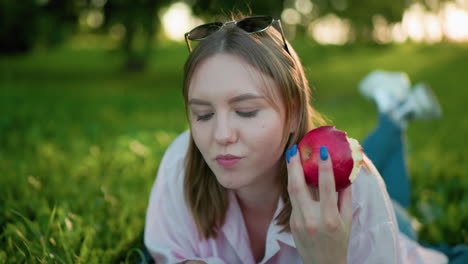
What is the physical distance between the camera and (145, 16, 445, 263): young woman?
170 cm

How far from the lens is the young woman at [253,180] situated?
67.1 inches

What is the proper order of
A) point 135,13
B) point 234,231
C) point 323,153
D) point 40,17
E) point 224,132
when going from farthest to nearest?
point 40,17, point 135,13, point 234,231, point 224,132, point 323,153

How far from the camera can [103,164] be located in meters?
4.16

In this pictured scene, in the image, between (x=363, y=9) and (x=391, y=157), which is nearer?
(x=391, y=157)

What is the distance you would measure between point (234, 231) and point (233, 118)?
0.75 metres

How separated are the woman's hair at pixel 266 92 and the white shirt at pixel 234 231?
0.07m

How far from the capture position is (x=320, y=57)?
19094mm

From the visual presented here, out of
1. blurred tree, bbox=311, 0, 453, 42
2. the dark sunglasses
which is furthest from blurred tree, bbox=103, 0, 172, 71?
the dark sunglasses

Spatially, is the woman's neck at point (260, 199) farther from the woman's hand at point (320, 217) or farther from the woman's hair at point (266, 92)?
the woman's hand at point (320, 217)

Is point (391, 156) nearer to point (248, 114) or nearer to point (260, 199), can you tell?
point (260, 199)

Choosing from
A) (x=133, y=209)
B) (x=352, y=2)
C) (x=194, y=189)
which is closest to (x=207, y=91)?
(x=194, y=189)

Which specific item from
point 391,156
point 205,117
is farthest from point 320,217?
point 391,156

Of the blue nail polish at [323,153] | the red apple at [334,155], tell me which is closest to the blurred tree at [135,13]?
the red apple at [334,155]

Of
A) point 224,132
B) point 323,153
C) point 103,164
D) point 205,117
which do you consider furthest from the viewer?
point 103,164
